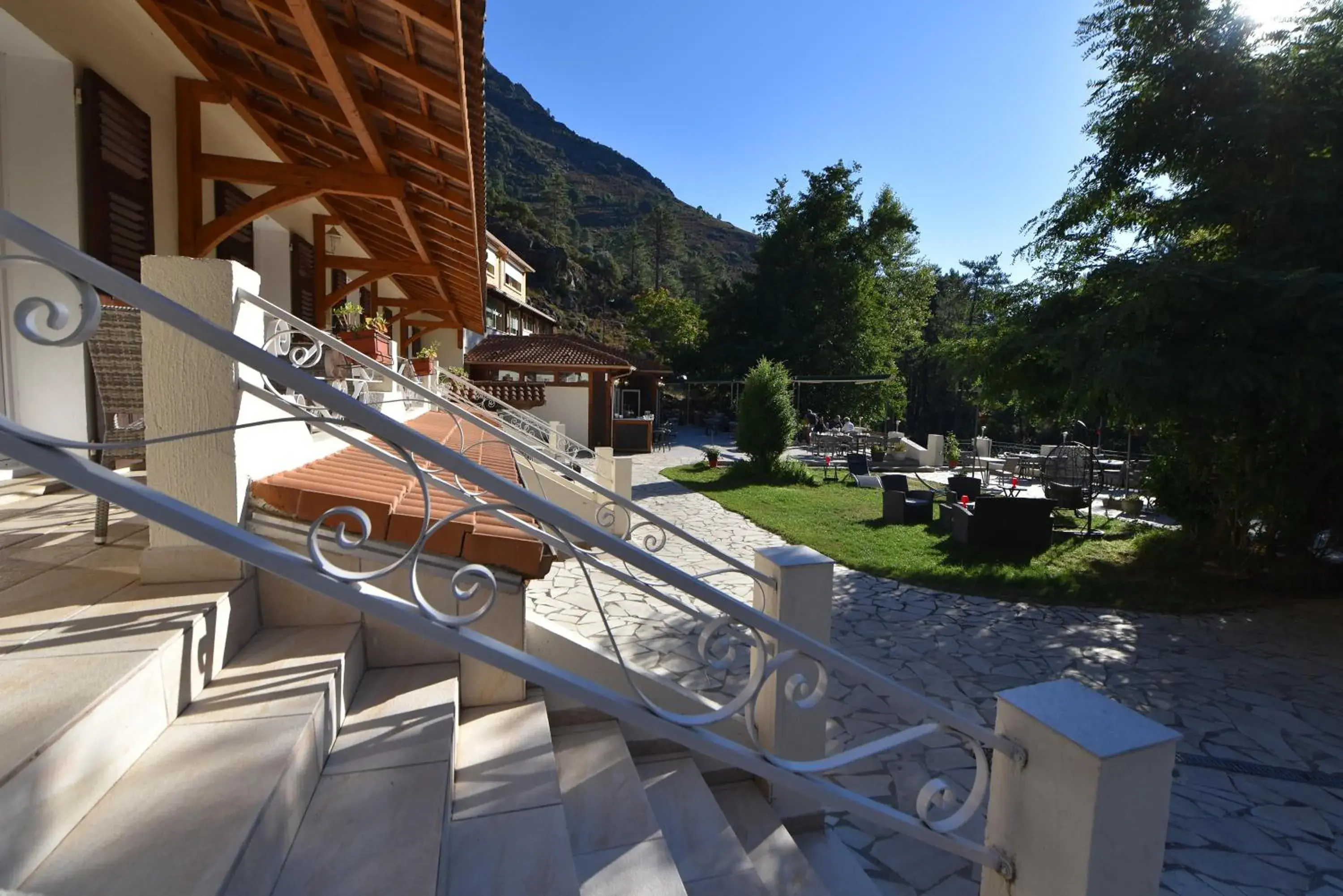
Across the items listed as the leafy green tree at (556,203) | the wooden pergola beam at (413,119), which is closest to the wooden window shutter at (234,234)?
the wooden pergola beam at (413,119)

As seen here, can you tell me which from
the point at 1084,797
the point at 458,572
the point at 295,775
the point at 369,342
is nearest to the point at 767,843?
the point at 1084,797

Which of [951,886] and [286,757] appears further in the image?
[951,886]

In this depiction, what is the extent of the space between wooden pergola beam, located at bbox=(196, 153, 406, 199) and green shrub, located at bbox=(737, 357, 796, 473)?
11407mm

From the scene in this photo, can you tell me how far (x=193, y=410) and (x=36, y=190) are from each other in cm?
294

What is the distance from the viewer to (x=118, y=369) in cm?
303

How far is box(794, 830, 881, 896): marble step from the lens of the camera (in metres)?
2.67

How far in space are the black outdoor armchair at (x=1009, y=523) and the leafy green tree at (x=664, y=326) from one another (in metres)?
33.3

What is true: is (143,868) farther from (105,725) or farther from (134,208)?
(134,208)

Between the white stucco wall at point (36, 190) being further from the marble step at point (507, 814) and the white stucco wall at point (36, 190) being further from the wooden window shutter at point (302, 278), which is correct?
the wooden window shutter at point (302, 278)

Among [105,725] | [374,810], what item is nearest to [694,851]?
[374,810]

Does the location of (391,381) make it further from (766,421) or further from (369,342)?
(766,421)

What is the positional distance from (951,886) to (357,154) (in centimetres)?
707

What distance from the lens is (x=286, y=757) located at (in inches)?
65.9

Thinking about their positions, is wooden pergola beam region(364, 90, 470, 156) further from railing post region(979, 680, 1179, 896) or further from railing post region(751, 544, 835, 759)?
railing post region(979, 680, 1179, 896)
